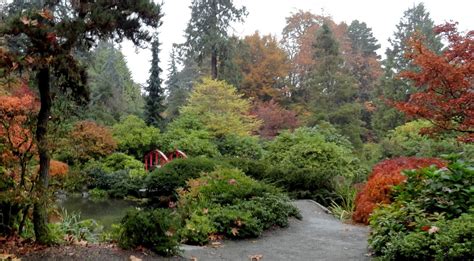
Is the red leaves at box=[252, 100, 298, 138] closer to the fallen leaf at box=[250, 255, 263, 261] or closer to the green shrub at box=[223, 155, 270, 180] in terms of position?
the green shrub at box=[223, 155, 270, 180]

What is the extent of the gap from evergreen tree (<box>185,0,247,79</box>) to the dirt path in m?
21.6

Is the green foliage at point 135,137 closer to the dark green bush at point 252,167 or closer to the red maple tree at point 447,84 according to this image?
the dark green bush at point 252,167

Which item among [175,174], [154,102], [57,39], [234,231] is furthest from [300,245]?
[154,102]

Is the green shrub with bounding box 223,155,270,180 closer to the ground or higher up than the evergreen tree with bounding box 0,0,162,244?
closer to the ground

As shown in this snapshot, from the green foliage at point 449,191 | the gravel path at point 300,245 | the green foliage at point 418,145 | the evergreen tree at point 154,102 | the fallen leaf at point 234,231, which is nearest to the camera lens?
the green foliage at point 449,191

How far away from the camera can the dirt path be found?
15.5 feet

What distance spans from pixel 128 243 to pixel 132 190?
12.4 metres

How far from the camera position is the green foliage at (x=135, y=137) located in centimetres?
2136

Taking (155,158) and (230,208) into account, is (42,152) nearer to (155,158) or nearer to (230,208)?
(230,208)

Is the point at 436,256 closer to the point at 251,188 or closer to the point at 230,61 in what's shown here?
the point at 251,188

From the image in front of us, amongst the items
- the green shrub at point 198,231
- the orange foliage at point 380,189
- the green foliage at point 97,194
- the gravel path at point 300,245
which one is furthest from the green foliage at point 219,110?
the green shrub at point 198,231

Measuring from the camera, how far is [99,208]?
45.1ft

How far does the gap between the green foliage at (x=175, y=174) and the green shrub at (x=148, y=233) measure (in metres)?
6.92

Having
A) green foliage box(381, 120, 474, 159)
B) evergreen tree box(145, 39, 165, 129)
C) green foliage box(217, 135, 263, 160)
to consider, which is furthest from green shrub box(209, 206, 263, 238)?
evergreen tree box(145, 39, 165, 129)
